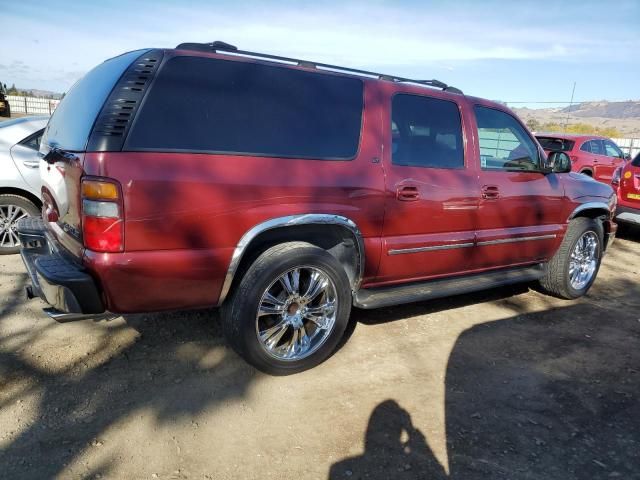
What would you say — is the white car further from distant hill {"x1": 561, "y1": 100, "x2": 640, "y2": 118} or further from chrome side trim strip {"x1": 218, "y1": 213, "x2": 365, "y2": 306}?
distant hill {"x1": 561, "y1": 100, "x2": 640, "y2": 118}

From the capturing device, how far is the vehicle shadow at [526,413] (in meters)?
2.50

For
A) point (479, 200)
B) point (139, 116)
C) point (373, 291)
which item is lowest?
point (373, 291)

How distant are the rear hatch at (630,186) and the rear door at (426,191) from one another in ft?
16.1

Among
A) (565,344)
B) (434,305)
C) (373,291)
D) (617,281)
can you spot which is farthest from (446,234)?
(617,281)

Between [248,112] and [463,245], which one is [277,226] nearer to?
[248,112]

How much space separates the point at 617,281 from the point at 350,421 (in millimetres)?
4512

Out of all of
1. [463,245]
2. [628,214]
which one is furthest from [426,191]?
[628,214]

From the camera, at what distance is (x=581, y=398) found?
3207mm

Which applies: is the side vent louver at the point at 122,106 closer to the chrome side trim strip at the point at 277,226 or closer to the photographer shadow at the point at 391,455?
→ the chrome side trim strip at the point at 277,226

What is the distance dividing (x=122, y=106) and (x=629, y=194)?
7.56 m

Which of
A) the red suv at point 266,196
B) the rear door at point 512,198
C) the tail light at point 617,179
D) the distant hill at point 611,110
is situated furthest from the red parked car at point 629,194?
the distant hill at point 611,110

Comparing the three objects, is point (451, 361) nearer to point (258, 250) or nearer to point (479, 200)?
point (479, 200)

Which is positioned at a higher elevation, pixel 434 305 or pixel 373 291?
pixel 373 291

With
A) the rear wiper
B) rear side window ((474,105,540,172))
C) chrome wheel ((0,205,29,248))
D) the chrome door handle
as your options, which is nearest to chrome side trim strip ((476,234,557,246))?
rear side window ((474,105,540,172))
